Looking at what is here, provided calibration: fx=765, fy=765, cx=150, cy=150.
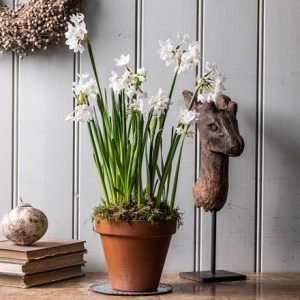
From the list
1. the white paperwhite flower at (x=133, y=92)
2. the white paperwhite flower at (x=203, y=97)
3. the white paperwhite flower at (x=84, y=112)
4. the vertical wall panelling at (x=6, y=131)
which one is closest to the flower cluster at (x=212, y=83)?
the white paperwhite flower at (x=203, y=97)

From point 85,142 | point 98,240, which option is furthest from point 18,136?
point 98,240

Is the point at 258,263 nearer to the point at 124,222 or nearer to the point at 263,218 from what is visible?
the point at 263,218

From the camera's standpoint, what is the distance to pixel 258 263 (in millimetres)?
1803

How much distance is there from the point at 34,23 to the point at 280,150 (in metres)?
0.64

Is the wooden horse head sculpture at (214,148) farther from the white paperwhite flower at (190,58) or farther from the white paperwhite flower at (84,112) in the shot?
the white paperwhite flower at (84,112)

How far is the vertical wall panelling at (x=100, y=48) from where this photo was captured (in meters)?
1.81

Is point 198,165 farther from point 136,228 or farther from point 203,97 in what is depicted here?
point 136,228

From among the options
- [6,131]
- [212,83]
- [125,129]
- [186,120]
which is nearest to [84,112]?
[125,129]

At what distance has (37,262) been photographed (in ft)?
5.22

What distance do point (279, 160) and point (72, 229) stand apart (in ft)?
1.70

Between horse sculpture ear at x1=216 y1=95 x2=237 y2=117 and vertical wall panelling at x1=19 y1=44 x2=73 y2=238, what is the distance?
36 cm

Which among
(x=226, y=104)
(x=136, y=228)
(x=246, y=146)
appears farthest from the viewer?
(x=246, y=146)

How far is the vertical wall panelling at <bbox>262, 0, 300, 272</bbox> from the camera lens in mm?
1801

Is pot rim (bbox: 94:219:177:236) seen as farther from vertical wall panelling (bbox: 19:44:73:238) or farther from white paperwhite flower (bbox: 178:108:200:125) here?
vertical wall panelling (bbox: 19:44:73:238)
